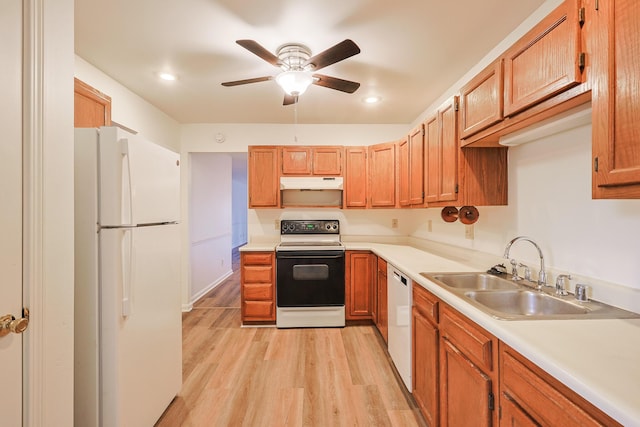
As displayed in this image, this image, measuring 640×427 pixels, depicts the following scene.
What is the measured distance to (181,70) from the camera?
2344 millimetres

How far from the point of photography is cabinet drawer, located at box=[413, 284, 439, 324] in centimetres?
155

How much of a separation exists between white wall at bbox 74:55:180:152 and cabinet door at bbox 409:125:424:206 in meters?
2.81

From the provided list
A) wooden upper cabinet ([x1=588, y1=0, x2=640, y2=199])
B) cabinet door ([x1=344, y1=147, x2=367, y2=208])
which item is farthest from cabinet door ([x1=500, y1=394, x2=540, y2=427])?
cabinet door ([x1=344, y1=147, x2=367, y2=208])

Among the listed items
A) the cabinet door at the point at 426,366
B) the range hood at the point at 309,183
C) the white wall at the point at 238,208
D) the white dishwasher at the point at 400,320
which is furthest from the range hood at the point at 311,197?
the white wall at the point at 238,208

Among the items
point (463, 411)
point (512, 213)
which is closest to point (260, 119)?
point (512, 213)

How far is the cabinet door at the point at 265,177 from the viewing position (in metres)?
3.47

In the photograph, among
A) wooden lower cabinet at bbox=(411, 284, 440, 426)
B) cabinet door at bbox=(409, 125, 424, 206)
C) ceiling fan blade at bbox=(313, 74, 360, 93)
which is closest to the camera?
wooden lower cabinet at bbox=(411, 284, 440, 426)

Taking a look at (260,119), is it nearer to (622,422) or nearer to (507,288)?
(507,288)

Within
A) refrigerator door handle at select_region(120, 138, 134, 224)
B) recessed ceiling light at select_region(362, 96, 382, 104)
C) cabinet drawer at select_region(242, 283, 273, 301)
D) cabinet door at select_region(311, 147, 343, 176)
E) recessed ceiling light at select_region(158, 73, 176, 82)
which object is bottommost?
cabinet drawer at select_region(242, 283, 273, 301)

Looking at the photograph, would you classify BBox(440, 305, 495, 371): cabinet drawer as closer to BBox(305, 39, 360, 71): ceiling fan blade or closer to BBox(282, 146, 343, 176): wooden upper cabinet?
BBox(305, 39, 360, 71): ceiling fan blade

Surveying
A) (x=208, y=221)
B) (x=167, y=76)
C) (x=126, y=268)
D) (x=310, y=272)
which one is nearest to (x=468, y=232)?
(x=310, y=272)

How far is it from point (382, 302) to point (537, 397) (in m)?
1.97

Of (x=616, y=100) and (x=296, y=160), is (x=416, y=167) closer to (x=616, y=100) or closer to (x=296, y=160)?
(x=296, y=160)

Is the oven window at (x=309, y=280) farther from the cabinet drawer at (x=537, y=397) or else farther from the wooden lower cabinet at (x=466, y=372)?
the cabinet drawer at (x=537, y=397)
